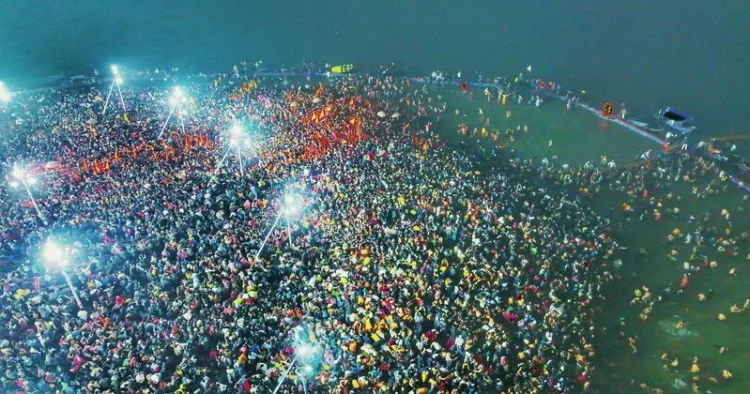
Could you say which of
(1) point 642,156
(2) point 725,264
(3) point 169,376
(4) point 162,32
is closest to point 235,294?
(3) point 169,376

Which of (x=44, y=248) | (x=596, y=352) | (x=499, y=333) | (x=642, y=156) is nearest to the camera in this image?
(x=499, y=333)

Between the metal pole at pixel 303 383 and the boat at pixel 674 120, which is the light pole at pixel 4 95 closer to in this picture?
the metal pole at pixel 303 383

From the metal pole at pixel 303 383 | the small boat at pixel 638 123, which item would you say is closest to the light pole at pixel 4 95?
the metal pole at pixel 303 383

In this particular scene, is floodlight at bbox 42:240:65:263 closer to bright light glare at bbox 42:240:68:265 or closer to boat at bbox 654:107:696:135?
bright light glare at bbox 42:240:68:265

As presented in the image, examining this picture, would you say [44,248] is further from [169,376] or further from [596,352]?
[596,352]

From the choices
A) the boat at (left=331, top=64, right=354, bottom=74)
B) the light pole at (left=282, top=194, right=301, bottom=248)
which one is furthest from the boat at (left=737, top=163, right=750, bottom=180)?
the boat at (left=331, top=64, right=354, bottom=74)

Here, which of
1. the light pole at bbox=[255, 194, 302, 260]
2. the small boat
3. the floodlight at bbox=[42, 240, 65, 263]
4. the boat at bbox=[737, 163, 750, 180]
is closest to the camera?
the floodlight at bbox=[42, 240, 65, 263]
